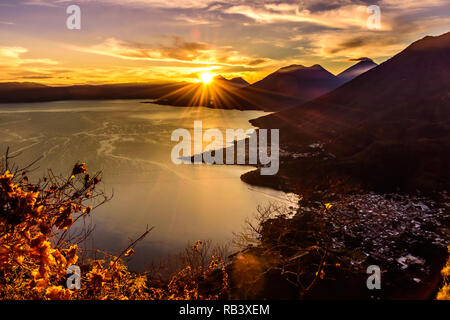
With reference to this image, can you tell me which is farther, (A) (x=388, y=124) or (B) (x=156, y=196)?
(A) (x=388, y=124)

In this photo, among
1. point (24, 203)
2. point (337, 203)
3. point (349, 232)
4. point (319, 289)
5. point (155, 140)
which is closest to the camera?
point (24, 203)

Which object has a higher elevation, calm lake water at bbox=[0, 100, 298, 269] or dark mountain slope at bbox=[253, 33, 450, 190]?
dark mountain slope at bbox=[253, 33, 450, 190]

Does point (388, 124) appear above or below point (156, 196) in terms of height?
above

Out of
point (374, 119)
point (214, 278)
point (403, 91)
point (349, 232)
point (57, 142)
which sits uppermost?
point (403, 91)

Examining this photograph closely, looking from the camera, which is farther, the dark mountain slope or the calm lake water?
the dark mountain slope

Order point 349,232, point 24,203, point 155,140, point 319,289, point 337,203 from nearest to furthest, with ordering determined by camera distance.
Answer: point 24,203 < point 319,289 < point 349,232 < point 337,203 < point 155,140

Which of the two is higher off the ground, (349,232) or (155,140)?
(155,140)

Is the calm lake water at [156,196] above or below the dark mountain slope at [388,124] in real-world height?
below

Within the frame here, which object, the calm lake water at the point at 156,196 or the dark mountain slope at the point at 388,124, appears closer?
the calm lake water at the point at 156,196

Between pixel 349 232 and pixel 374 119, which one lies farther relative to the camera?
pixel 374 119
